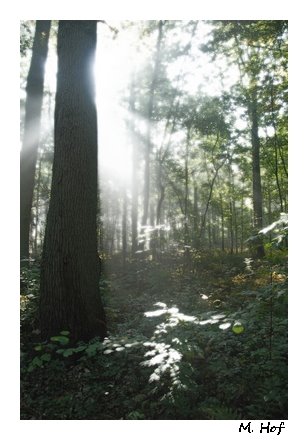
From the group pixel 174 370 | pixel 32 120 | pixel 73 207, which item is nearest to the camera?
pixel 174 370

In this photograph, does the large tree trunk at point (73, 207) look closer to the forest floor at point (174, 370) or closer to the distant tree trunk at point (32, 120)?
the forest floor at point (174, 370)

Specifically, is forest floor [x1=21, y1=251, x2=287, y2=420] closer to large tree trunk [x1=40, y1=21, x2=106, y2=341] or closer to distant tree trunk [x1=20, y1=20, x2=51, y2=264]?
large tree trunk [x1=40, y1=21, x2=106, y2=341]

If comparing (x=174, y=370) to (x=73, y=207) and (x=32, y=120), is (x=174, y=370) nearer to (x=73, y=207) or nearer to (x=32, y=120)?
(x=73, y=207)

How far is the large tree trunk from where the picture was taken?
454cm

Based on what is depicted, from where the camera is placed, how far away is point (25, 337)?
15.2 feet

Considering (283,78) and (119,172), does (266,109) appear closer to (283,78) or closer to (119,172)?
(283,78)

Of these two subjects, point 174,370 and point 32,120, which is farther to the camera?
point 32,120

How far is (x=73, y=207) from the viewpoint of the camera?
185 inches

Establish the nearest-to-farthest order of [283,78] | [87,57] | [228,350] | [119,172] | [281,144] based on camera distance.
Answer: [228,350], [87,57], [283,78], [281,144], [119,172]

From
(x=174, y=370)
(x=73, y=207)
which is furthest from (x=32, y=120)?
(x=174, y=370)

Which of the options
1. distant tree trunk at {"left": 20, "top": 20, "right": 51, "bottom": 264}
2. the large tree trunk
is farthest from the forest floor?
distant tree trunk at {"left": 20, "top": 20, "right": 51, "bottom": 264}
